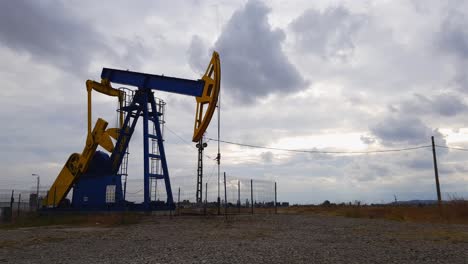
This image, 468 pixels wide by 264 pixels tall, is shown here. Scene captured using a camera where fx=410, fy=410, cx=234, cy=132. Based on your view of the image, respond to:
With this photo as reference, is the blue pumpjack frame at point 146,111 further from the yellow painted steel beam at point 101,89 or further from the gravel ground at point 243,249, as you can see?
the gravel ground at point 243,249

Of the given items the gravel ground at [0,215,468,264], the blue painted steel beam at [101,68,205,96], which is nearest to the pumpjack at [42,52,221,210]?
the blue painted steel beam at [101,68,205,96]

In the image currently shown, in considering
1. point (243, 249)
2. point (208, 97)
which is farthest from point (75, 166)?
point (243, 249)

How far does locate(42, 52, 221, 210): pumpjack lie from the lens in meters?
21.5

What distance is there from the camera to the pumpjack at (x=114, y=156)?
21500mm

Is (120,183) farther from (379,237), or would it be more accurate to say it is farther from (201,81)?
(379,237)

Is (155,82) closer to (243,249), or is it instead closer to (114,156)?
(114,156)

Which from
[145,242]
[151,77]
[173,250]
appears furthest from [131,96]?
[173,250]

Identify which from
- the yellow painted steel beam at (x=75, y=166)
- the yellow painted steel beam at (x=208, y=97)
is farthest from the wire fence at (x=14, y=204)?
the yellow painted steel beam at (x=208, y=97)

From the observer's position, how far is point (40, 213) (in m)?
22.9

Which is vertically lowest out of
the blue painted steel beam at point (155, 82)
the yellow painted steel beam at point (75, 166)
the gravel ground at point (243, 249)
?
the gravel ground at point (243, 249)

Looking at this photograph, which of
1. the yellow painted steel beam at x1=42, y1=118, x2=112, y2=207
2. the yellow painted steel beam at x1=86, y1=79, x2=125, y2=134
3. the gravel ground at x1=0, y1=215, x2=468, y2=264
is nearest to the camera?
the gravel ground at x1=0, y1=215, x2=468, y2=264

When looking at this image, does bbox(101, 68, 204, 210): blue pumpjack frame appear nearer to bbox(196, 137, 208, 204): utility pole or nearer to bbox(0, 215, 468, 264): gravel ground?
bbox(196, 137, 208, 204): utility pole

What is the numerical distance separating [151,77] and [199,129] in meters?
5.58

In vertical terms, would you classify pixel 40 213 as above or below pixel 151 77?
below
